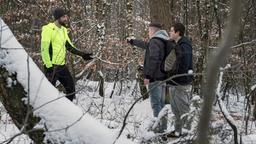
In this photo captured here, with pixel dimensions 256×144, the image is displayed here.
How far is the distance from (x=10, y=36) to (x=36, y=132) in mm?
681

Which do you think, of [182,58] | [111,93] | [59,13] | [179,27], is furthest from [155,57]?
[111,93]

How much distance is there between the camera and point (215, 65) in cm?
57

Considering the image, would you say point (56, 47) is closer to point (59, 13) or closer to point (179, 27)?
point (59, 13)

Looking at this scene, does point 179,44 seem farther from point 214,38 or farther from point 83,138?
Answer: point 214,38

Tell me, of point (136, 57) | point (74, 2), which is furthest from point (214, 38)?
point (74, 2)

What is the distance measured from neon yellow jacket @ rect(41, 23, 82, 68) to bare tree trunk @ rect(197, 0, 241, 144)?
6.44m

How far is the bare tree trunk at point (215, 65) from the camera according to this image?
0.55 metres

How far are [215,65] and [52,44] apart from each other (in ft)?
21.5

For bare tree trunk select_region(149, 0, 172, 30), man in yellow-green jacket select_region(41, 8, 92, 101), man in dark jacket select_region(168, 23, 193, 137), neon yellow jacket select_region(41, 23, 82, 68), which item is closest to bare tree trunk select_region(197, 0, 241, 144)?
man in dark jacket select_region(168, 23, 193, 137)

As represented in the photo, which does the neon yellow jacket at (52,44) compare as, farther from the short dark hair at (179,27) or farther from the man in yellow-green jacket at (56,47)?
the short dark hair at (179,27)

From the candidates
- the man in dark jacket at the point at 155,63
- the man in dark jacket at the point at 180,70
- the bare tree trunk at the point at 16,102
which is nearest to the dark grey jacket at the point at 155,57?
the man in dark jacket at the point at 155,63

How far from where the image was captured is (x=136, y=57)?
38.7 ft

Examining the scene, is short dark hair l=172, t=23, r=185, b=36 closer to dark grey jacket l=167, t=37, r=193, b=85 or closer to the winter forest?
dark grey jacket l=167, t=37, r=193, b=85

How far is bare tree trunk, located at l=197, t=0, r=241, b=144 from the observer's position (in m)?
0.55
